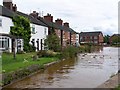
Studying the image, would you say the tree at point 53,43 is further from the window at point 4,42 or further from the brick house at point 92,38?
the brick house at point 92,38

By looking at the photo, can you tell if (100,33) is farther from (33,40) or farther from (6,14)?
(6,14)

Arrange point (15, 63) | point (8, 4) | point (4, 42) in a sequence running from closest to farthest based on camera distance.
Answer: point (15, 63), point (4, 42), point (8, 4)

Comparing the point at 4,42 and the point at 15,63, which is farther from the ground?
the point at 4,42

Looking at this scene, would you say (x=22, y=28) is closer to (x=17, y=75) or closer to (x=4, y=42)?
(x=4, y=42)

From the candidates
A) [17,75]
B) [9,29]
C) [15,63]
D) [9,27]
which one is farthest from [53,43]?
[17,75]

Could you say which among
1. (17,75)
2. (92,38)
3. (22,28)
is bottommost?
(17,75)

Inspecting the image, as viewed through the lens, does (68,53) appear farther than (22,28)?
No

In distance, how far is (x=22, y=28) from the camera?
41156 millimetres

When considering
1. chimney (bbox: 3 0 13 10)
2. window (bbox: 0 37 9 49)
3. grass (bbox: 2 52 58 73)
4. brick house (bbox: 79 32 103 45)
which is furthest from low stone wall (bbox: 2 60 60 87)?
brick house (bbox: 79 32 103 45)

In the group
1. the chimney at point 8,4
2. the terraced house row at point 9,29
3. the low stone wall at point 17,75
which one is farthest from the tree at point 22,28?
the low stone wall at point 17,75

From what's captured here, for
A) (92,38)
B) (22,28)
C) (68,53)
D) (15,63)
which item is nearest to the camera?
(15,63)

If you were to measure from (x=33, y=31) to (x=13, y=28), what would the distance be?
8.11 m

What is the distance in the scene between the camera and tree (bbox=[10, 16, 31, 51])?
40.5m

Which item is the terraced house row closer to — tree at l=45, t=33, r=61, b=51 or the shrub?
tree at l=45, t=33, r=61, b=51
